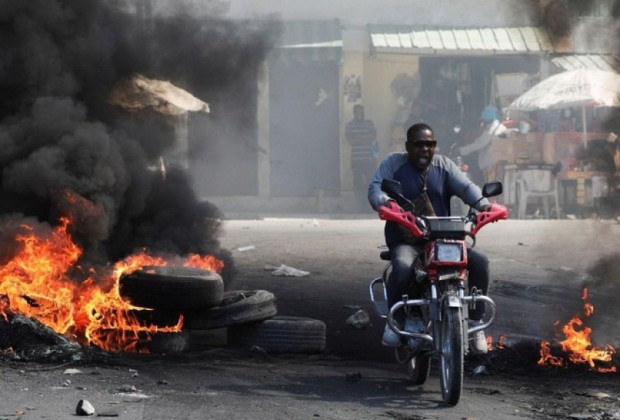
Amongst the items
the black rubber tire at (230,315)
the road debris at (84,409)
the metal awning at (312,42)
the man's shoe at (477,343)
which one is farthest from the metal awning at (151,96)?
the metal awning at (312,42)

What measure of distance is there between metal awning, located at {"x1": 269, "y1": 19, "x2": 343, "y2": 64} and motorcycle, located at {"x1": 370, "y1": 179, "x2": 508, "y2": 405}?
73.6 feet

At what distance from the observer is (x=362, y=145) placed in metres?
29.3

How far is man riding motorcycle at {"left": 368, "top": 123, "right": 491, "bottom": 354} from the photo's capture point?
267 inches

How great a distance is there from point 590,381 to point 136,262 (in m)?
4.77

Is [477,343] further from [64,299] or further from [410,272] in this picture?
[64,299]

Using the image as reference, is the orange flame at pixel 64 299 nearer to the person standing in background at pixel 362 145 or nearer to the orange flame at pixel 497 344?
the orange flame at pixel 497 344

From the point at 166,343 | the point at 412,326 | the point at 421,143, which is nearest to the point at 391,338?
the point at 412,326

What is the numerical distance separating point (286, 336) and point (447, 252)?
221cm

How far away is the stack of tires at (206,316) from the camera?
8.13m

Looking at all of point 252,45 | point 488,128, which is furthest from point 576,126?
point 252,45

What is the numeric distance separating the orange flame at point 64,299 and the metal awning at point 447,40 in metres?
21.0

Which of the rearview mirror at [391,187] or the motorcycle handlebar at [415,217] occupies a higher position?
the rearview mirror at [391,187]

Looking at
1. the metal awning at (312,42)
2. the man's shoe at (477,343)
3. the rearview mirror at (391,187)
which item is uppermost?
the metal awning at (312,42)

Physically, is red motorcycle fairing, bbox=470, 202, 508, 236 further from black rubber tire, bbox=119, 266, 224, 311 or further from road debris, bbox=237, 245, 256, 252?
road debris, bbox=237, 245, 256, 252
